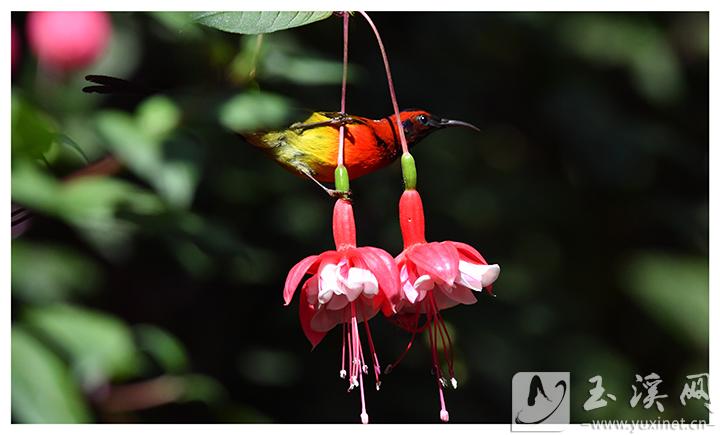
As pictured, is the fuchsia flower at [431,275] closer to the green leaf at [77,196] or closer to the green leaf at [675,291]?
the green leaf at [77,196]

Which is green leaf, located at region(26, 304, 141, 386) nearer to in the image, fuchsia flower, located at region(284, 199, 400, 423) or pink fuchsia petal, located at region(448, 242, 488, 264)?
fuchsia flower, located at region(284, 199, 400, 423)

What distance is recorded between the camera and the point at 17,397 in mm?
771

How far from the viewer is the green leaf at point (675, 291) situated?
1.75 m

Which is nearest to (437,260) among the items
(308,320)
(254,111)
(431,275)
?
(431,275)

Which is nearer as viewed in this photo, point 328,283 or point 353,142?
point 328,283

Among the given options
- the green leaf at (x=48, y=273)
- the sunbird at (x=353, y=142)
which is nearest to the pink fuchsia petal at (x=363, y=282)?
the sunbird at (x=353, y=142)

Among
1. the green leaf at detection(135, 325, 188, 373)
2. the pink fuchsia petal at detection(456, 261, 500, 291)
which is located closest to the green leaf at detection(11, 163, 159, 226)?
the green leaf at detection(135, 325, 188, 373)

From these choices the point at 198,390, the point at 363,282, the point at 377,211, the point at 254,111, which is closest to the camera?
the point at 363,282

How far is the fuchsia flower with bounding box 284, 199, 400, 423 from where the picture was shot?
643 mm

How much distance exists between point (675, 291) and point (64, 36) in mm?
1303

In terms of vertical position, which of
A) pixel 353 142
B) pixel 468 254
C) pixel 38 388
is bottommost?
pixel 38 388

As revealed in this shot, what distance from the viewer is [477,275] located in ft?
2.24

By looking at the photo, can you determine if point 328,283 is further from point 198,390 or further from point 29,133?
point 198,390
